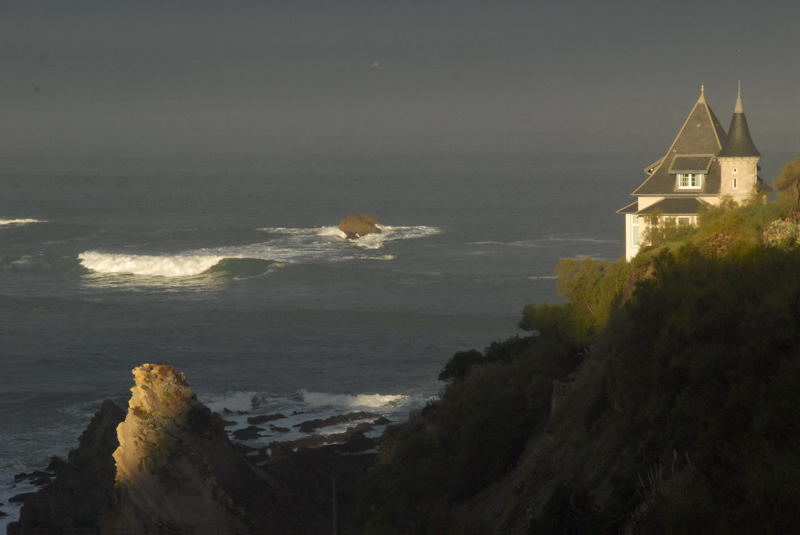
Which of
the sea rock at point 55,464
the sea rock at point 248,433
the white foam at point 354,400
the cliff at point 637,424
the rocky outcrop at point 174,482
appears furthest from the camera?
the white foam at point 354,400

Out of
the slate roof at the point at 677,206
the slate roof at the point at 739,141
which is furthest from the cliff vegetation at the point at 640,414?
the slate roof at the point at 739,141

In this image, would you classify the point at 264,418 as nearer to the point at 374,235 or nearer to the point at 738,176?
the point at 738,176

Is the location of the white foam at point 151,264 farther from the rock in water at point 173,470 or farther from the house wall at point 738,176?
the house wall at point 738,176

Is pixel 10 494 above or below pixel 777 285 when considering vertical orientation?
below

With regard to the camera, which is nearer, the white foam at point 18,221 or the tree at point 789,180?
the tree at point 789,180

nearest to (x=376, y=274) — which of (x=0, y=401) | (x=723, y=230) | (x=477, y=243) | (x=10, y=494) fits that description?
(x=477, y=243)

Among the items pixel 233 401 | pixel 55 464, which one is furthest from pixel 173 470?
pixel 233 401

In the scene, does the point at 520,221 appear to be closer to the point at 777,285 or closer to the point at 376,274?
the point at 376,274

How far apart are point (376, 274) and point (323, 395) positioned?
31709 mm

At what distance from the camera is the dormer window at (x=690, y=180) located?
33.2 metres

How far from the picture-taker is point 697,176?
3325 cm

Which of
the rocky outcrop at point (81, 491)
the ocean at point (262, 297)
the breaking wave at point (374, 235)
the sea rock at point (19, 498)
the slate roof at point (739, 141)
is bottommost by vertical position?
the sea rock at point (19, 498)

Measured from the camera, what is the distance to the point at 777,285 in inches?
699

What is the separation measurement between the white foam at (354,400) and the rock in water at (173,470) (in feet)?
40.7
